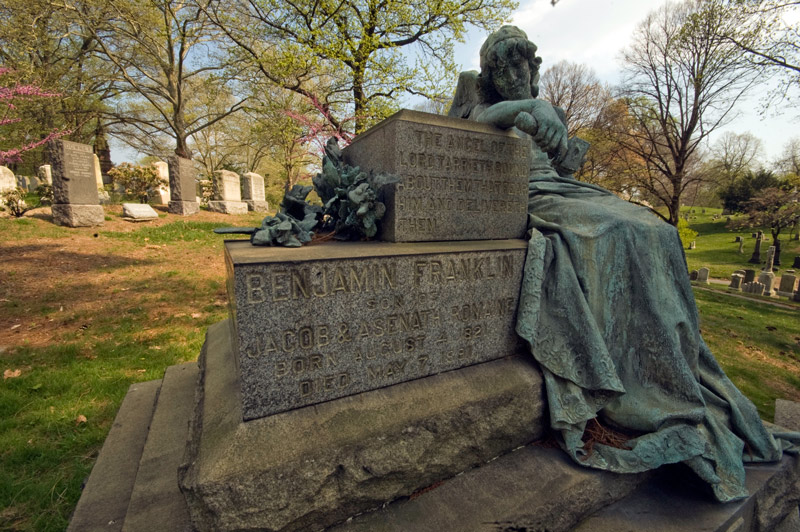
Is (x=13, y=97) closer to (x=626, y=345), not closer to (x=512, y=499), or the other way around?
(x=512, y=499)

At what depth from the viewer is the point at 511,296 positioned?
212 centimetres

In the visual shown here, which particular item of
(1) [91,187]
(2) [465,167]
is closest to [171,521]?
(2) [465,167]

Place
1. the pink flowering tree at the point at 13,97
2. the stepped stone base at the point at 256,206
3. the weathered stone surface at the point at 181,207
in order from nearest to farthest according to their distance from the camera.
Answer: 1. the pink flowering tree at the point at 13,97
2. the weathered stone surface at the point at 181,207
3. the stepped stone base at the point at 256,206

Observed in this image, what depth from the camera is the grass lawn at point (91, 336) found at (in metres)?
2.33

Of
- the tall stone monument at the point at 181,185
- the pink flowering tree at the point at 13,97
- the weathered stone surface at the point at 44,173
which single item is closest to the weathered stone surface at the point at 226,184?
the tall stone monument at the point at 181,185

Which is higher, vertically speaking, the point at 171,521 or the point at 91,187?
the point at 91,187

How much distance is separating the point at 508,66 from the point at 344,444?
2.67 meters

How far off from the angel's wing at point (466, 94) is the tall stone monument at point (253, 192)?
16850 mm

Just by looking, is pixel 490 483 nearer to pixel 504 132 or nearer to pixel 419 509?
pixel 419 509

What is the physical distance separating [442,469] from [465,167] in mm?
1697

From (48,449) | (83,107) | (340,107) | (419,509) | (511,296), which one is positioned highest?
(83,107)

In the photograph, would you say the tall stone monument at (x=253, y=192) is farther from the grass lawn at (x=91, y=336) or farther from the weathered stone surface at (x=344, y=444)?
the weathered stone surface at (x=344, y=444)

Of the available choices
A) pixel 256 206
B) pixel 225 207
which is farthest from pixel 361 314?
pixel 256 206

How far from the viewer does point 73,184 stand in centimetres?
1005
